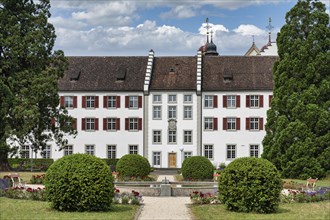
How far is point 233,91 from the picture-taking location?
5672 cm

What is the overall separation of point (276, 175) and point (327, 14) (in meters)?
22.4

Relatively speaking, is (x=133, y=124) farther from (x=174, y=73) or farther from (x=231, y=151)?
(x=231, y=151)

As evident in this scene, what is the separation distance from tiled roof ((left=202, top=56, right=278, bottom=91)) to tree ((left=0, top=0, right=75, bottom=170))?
18555 millimetres

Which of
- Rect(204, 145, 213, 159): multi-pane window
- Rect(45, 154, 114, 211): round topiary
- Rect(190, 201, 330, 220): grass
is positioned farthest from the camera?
Rect(204, 145, 213, 159): multi-pane window

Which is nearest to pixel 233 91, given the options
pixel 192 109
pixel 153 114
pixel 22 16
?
pixel 192 109

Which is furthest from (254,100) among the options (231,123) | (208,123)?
(208,123)

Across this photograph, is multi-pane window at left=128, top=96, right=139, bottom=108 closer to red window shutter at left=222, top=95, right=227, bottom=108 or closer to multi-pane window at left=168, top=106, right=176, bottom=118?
multi-pane window at left=168, top=106, right=176, bottom=118

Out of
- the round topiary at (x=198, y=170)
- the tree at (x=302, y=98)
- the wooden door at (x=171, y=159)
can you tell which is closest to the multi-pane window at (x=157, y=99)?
the wooden door at (x=171, y=159)

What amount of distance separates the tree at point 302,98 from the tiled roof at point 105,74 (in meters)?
20.3

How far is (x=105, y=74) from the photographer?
58.9m

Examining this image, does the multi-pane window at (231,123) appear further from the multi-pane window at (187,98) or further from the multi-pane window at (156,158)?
the multi-pane window at (156,158)

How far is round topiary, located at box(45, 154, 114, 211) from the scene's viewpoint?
1955cm

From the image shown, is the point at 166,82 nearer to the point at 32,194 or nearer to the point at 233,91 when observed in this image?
the point at 233,91

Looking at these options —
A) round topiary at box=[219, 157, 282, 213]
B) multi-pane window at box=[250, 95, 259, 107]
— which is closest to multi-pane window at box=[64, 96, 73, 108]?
multi-pane window at box=[250, 95, 259, 107]
